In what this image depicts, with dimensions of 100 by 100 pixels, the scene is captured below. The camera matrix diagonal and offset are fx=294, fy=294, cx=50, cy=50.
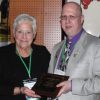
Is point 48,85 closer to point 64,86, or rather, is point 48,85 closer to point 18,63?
point 64,86

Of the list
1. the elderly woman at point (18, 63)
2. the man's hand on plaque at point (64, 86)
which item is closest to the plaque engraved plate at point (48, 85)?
the man's hand on plaque at point (64, 86)

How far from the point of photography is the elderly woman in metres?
2.76

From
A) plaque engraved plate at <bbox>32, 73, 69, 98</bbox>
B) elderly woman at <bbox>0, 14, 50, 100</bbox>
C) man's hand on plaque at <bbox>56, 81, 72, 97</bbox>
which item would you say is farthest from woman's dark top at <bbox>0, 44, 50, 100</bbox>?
man's hand on plaque at <bbox>56, 81, 72, 97</bbox>

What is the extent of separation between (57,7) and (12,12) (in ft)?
2.02

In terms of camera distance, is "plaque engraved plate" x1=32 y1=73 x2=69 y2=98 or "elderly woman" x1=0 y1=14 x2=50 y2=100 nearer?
"plaque engraved plate" x1=32 y1=73 x2=69 y2=98

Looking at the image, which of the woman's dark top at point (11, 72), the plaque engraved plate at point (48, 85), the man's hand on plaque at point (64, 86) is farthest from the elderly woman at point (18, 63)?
the man's hand on plaque at point (64, 86)

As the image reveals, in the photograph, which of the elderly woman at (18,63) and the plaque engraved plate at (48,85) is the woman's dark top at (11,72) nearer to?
the elderly woman at (18,63)

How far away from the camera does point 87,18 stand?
370cm

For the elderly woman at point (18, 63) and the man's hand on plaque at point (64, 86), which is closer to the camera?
the man's hand on plaque at point (64, 86)

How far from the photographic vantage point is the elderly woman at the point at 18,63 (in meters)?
2.76

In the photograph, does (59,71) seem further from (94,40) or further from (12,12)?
(12,12)

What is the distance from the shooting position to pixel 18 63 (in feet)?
9.27

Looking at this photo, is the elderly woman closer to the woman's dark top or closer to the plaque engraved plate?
the woman's dark top

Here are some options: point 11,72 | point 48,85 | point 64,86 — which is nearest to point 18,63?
point 11,72
